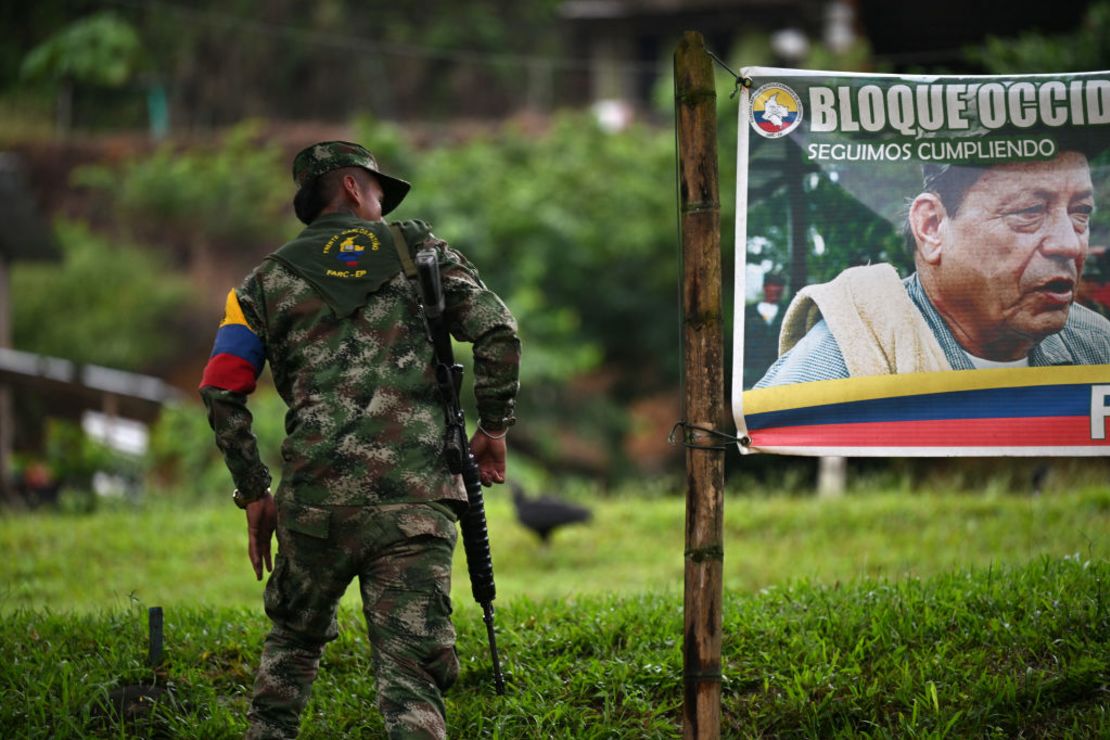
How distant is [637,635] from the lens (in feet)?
17.1

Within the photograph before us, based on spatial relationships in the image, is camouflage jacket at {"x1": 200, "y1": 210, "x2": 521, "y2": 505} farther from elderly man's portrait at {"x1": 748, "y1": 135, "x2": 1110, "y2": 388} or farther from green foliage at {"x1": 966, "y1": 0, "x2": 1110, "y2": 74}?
green foliage at {"x1": 966, "y1": 0, "x2": 1110, "y2": 74}

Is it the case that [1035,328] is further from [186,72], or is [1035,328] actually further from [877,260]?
[186,72]

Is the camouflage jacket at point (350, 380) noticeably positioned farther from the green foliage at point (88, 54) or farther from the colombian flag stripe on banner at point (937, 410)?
the green foliage at point (88, 54)

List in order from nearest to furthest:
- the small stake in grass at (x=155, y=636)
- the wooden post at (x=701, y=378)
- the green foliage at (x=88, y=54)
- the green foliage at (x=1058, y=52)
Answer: the wooden post at (x=701, y=378), the small stake in grass at (x=155, y=636), the green foliage at (x=1058, y=52), the green foliage at (x=88, y=54)

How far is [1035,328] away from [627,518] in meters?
6.37

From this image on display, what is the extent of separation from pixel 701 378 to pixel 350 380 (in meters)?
1.18

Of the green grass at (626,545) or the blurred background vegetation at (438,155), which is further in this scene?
the blurred background vegetation at (438,155)

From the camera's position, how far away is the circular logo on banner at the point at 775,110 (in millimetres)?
4441

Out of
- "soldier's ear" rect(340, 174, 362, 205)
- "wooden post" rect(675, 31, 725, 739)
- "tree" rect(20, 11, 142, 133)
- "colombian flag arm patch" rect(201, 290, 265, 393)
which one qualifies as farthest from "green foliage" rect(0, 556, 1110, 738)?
"tree" rect(20, 11, 142, 133)

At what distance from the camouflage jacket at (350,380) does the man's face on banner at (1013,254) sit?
1608 mm

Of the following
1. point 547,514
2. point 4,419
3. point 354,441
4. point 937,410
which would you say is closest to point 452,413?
point 354,441

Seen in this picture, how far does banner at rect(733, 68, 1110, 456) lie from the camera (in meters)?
4.38

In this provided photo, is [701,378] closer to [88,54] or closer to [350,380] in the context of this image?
[350,380]

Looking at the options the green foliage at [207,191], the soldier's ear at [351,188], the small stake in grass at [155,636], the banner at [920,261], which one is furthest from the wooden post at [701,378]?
the green foliage at [207,191]
